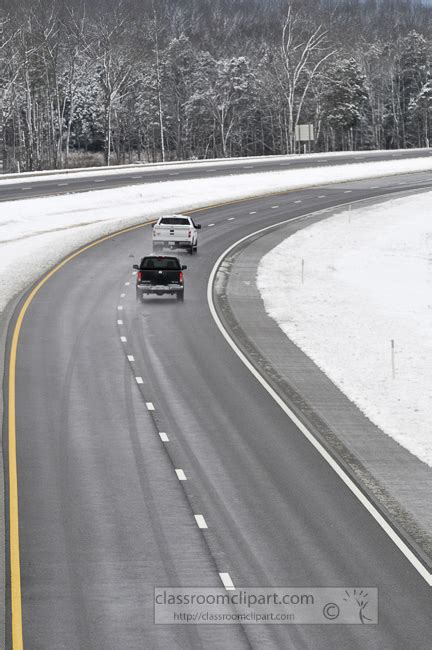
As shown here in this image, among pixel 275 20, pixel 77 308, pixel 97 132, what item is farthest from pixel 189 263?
pixel 275 20

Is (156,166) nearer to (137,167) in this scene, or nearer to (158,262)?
(137,167)

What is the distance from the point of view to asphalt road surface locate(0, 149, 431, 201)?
7250 cm

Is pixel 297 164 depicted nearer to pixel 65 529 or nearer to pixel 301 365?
pixel 301 365

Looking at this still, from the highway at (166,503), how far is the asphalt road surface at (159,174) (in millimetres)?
40327

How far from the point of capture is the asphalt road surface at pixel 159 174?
72500 mm

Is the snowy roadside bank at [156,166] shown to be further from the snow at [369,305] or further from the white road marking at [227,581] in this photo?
the white road marking at [227,581]

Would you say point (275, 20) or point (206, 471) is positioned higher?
point (275, 20)

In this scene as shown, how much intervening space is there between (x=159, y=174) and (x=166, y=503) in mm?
64094

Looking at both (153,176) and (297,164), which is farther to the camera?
(297,164)

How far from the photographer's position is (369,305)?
40156mm

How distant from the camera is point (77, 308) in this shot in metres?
37.1

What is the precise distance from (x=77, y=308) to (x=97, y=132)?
399ft

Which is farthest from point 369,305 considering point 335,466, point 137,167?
point 137,167

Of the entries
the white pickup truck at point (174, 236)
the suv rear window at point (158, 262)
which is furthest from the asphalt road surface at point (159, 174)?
the suv rear window at point (158, 262)
